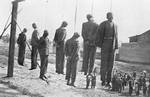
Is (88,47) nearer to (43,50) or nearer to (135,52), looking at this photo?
(43,50)

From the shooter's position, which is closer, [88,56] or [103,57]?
[103,57]

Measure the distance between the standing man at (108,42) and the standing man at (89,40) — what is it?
92 cm

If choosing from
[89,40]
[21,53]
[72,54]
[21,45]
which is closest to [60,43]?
[72,54]

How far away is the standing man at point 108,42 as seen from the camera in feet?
30.0

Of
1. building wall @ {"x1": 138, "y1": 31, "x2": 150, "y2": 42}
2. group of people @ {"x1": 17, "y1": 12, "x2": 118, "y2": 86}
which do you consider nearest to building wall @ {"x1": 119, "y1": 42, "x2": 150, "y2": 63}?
building wall @ {"x1": 138, "y1": 31, "x2": 150, "y2": 42}

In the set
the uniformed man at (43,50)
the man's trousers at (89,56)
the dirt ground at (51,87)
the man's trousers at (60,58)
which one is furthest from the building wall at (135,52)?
the man's trousers at (89,56)

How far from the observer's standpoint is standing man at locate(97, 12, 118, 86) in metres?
9.16

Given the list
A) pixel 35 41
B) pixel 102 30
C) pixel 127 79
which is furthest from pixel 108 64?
pixel 35 41

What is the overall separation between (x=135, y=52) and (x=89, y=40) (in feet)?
80.0

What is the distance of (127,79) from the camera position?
41.7ft

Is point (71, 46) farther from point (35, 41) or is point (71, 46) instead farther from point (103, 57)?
point (35, 41)

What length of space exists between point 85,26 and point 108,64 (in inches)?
→ 74.7

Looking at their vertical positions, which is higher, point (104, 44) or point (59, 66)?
point (104, 44)

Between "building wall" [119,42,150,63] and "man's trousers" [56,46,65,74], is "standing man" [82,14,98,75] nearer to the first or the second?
"man's trousers" [56,46,65,74]
